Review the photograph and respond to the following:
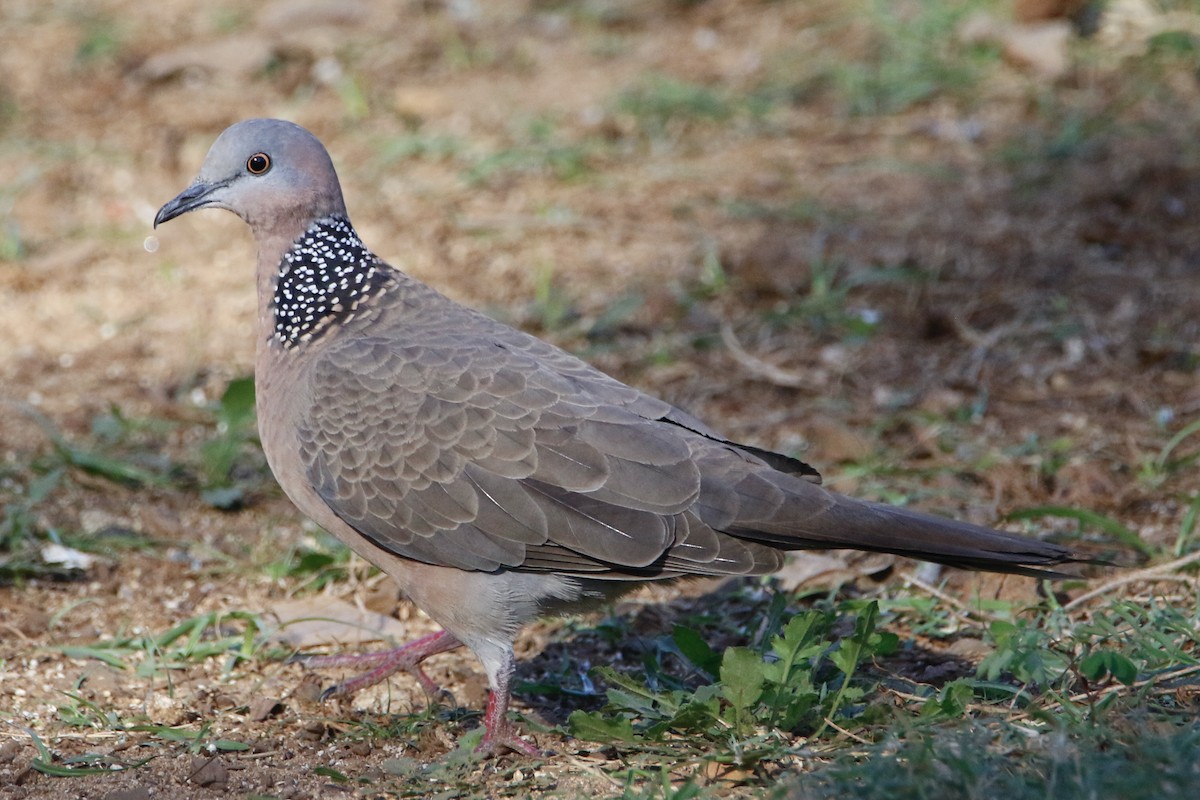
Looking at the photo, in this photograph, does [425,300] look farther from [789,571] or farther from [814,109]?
[814,109]

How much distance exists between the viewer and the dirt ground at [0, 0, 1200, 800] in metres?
4.39

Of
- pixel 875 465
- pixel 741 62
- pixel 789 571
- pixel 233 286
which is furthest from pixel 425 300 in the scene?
pixel 741 62

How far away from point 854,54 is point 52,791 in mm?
6603

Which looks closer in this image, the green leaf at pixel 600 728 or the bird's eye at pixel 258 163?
the green leaf at pixel 600 728

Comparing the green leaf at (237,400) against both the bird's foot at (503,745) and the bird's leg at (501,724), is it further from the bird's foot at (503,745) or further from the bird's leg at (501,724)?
the bird's foot at (503,745)

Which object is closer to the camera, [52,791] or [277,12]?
[52,791]

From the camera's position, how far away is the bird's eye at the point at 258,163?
422 centimetres

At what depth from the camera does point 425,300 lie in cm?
418

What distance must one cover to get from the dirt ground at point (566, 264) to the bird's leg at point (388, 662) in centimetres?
7

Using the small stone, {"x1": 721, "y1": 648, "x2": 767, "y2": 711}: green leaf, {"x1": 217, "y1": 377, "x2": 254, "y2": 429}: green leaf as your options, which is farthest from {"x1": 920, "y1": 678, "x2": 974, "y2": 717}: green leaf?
{"x1": 217, "y1": 377, "x2": 254, "y2": 429}: green leaf

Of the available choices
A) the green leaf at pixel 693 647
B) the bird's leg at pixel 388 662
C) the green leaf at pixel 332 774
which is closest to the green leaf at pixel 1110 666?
the green leaf at pixel 693 647

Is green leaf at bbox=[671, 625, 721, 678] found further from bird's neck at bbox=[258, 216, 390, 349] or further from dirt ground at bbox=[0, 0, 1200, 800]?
bird's neck at bbox=[258, 216, 390, 349]

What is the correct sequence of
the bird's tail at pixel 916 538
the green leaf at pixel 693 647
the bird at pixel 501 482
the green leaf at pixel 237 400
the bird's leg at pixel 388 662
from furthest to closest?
the green leaf at pixel 237 400 → the bird's leg at pixel 388 662 → the green leaf at pixel 693 647 → the bird at pixel 501 482 → the bird's tail at pixel 916 538

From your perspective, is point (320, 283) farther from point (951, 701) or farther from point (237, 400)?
point (951, 701)
